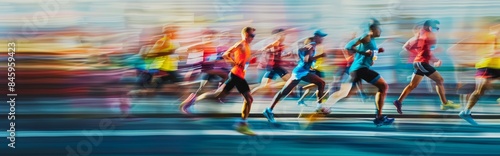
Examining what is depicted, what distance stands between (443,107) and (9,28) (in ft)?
9.71

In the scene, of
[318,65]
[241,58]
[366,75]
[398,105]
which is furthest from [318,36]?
[398,105]

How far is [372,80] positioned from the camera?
3.63 meters

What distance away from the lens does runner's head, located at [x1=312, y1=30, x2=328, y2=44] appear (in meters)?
3.55

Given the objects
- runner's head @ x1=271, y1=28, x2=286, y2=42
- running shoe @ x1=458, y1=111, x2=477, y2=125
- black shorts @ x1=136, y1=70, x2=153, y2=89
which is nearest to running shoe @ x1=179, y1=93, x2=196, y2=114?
black shorts @ x1=136, y1=70, x2=153, y2=89

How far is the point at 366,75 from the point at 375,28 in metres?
0.32

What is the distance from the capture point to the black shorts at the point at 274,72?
3.63m

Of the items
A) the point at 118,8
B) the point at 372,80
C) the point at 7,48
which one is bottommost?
the point at 372,80

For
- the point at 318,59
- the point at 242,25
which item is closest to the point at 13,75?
the point at 242,25

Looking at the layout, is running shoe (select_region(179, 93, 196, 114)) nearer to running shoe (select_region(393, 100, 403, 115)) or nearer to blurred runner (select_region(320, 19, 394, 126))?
blurred runner (select_region(320, 19, 394, 126))

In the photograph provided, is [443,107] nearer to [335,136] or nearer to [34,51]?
[335,136]

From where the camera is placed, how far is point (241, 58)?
3607mm

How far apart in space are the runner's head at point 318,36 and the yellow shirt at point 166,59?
0.93 meters

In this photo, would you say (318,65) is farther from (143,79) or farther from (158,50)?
(143,79)

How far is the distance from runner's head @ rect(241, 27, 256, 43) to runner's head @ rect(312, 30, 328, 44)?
0.41 m
